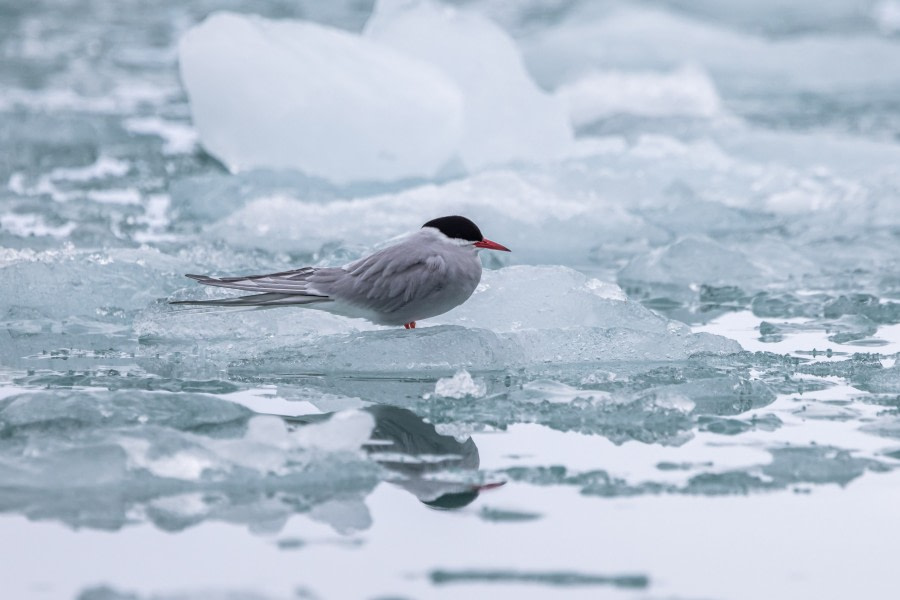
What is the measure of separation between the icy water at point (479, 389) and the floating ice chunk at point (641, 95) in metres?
1.70

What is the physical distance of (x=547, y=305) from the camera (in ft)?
12.0

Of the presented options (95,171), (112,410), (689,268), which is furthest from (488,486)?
(95,171)

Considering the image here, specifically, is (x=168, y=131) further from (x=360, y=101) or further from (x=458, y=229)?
(x=458, y=229)

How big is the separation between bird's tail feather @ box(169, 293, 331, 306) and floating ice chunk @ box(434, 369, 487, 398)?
0.50 meters

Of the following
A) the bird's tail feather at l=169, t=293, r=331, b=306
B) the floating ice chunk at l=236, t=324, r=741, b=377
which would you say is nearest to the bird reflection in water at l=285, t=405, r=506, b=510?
the floating ice chunk at l=236, t=324, r=741, b=377

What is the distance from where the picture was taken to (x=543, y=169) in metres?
6.60

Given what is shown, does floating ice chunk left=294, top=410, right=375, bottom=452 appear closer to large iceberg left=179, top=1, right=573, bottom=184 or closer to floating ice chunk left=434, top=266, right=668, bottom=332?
floating ice chunk left=434, top=266, right=668, bottom=332

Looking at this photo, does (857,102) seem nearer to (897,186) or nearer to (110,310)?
(897,186)

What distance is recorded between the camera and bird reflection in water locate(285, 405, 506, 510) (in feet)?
7.77

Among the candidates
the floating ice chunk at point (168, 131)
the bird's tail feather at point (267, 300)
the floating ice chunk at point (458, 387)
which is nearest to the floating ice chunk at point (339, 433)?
the floating ice chunk at point (458, 387)

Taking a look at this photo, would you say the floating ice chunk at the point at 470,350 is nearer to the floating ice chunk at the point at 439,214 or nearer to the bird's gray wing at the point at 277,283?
the bird's gray wing at the point at 277,283

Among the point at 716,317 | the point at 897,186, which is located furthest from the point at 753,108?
the point at 716,317

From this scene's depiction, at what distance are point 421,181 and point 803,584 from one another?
4.90 m

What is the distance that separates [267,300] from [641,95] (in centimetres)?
629
